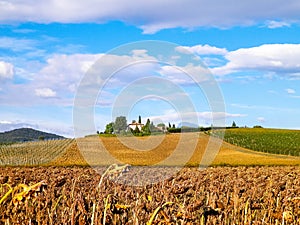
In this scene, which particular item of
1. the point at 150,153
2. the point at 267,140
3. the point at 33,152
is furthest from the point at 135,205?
the point at 267,140

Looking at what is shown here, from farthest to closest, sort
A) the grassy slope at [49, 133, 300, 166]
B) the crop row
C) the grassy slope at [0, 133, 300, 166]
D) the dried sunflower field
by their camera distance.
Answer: the crop row < the grassy slope at [0, 133, 300, 166] < the grassy slope at [49, 133, 300, 166] < the dried sunflower field

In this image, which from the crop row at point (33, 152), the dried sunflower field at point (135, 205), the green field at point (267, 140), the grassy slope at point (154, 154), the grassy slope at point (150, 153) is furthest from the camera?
the green field at point (267, 140)

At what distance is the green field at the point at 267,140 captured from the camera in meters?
85.6

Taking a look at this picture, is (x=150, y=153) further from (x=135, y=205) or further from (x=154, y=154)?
(x=135, y=205)

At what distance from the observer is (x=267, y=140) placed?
308 ft

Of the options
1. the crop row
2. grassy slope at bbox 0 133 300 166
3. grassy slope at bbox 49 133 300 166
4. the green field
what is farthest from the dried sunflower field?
the green field

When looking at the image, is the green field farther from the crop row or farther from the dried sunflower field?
the dried sunflower field

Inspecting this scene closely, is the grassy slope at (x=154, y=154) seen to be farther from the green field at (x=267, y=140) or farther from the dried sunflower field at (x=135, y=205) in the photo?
the dried sunflower field at (x=135, y=205)

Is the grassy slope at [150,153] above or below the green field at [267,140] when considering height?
below

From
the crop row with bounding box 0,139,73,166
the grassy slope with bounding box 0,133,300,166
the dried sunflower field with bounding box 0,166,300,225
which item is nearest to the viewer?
the dried sunflower field with bounding box 0,166,300,225

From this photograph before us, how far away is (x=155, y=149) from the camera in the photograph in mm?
70875

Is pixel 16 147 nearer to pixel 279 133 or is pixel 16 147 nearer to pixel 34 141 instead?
pixel 34 141

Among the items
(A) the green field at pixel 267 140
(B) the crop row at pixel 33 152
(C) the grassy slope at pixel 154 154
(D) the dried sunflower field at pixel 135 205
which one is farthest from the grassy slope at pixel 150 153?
(D) the dried sunflower field at pixel 135 205

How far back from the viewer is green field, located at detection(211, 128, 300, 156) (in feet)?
281
